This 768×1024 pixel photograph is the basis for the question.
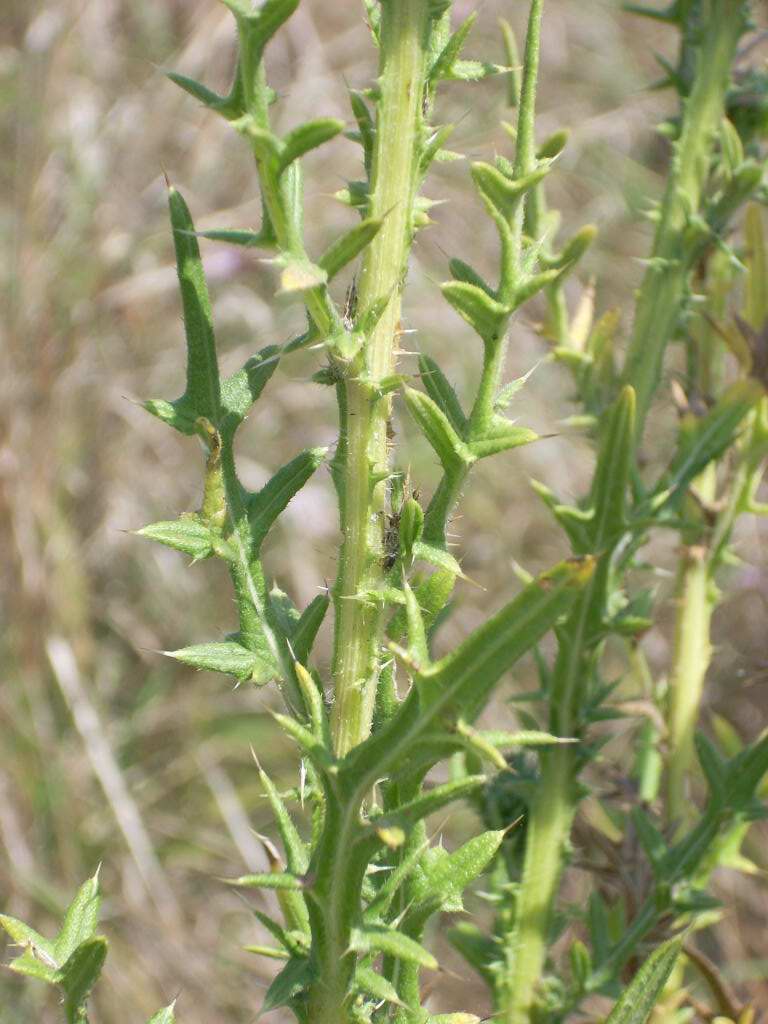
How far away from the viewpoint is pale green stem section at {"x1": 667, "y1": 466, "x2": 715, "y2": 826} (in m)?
1.58

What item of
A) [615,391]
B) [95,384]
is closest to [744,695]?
[95,384]

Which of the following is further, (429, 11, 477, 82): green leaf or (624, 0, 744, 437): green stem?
(624, 0, 744, 437): green stem

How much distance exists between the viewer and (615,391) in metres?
1.59

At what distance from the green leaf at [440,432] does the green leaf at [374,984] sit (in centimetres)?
45

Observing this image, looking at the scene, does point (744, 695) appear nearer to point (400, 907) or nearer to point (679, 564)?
point (679, 564)

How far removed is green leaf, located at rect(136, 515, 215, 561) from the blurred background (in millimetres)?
2502

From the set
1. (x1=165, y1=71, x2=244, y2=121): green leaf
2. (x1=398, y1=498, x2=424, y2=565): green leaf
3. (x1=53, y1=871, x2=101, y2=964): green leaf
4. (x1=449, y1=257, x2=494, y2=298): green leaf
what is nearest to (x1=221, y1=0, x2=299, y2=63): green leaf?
(x1=165, y1=71, x2=244, y2=121): green leaf

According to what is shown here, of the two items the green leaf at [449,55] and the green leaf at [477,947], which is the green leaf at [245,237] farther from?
the green leaf at [477,947]

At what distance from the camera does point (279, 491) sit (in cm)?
103

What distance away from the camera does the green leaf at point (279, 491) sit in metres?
1.03

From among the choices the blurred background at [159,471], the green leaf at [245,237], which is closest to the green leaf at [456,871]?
the green leaf at [245,237]

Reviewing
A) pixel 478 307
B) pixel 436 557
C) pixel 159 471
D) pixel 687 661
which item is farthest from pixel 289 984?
pixel 159 471

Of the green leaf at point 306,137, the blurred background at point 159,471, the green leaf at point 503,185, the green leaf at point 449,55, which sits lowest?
the blurred background at point 159,471

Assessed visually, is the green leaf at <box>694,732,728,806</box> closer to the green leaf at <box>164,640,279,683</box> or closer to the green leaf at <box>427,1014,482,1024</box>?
the green leaf at <box>427,1014,482,1024</box>
